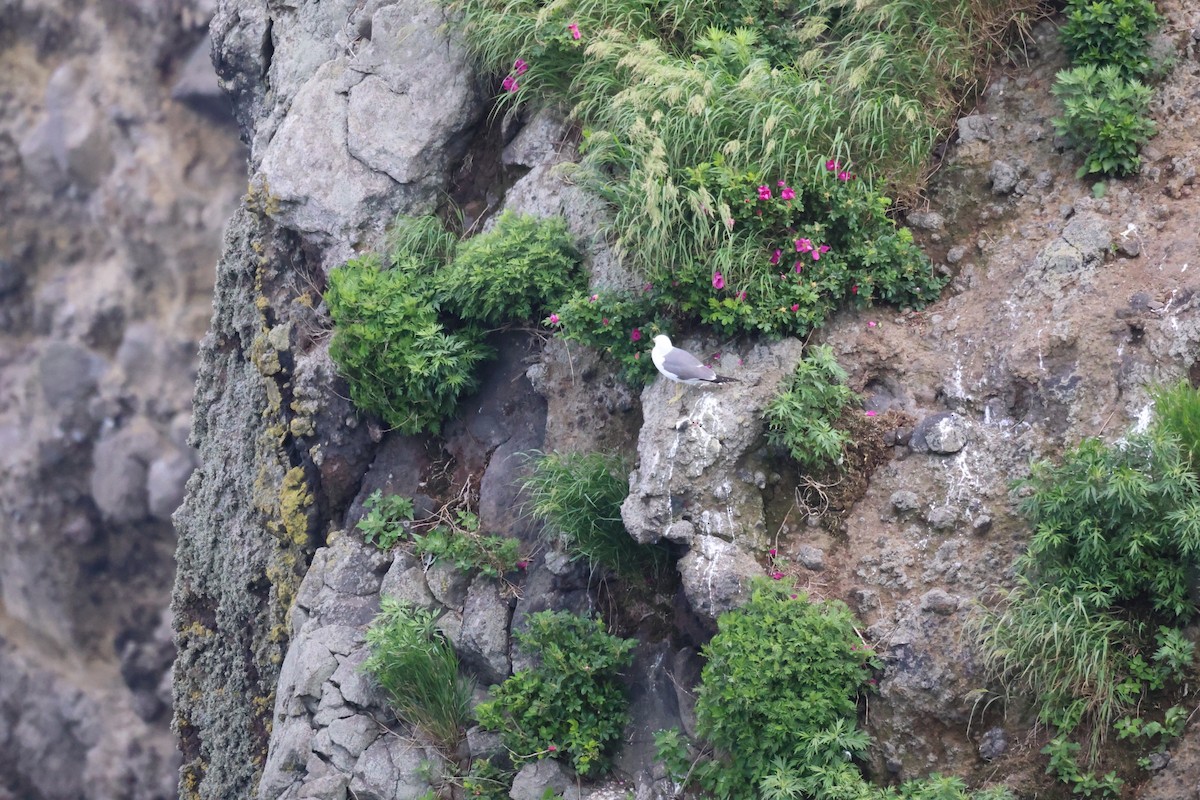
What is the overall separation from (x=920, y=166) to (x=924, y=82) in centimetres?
50

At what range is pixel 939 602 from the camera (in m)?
4.85

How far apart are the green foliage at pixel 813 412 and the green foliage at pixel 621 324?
750 millimetres

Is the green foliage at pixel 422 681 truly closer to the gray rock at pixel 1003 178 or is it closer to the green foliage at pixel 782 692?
the green foliage at pixel 782 692

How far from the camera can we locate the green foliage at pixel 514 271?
6.29 m

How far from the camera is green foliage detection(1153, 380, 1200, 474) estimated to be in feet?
14.4

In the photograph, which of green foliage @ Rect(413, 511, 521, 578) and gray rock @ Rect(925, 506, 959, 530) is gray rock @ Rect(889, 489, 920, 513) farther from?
green foliage @ Rect(413, 511, 521, 578)

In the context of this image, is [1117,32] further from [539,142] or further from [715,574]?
[715,574]

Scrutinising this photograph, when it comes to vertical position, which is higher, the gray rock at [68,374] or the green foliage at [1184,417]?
the green foliage at [1184,417]

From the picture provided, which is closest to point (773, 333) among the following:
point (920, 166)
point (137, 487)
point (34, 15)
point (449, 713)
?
point (920, 166)

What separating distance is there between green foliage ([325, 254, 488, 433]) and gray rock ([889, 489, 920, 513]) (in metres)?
2.63

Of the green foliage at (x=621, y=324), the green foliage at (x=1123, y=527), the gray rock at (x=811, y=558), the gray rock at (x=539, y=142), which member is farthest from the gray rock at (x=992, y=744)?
the gray rock at (x=539, y=142)

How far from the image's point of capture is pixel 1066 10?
5898 millimetres

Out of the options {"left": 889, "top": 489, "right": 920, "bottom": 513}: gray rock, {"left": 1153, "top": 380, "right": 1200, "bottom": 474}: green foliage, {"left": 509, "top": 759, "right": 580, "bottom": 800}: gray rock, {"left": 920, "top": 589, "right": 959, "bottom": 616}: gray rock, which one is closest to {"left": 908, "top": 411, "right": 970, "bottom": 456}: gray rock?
{"left": 889, "top": 489, "right": 920, "bottom": 513}: gray rock

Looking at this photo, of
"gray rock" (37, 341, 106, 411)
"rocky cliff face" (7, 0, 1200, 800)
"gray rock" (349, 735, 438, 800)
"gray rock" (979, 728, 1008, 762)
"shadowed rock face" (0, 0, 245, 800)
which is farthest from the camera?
"gray rock" (37, 341, 106, 411)
